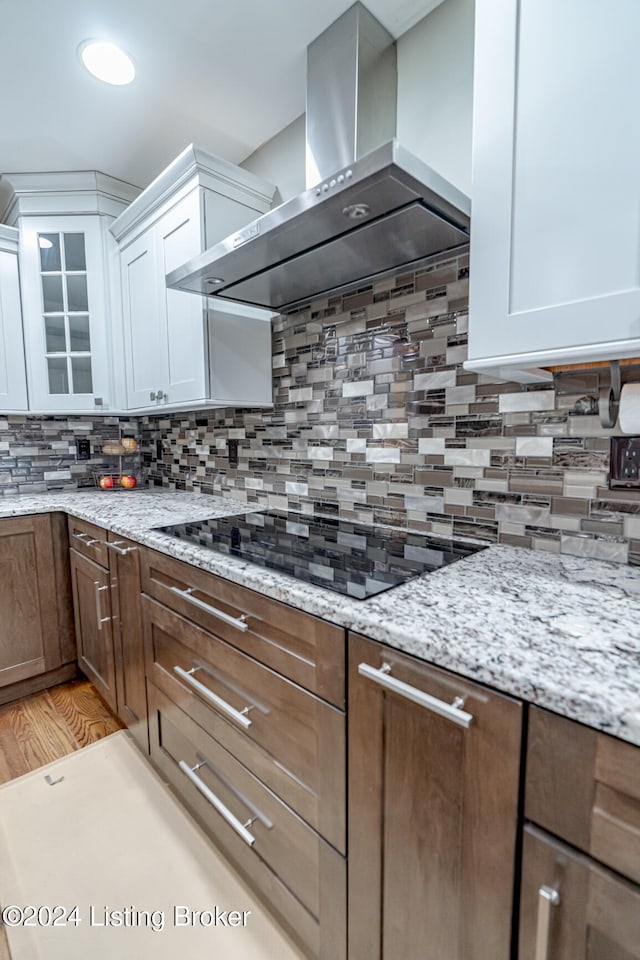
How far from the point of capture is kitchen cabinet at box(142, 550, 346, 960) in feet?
2.93

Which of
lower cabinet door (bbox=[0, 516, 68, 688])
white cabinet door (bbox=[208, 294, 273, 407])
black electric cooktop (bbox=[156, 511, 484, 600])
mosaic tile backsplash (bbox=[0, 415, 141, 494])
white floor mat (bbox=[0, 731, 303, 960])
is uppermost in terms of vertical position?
white cabinet door (bbox=[208, 294, 273, 407])

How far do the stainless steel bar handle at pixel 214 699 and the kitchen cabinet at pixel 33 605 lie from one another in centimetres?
113

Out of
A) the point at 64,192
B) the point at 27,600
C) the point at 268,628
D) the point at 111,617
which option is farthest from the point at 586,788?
the point at 64,192

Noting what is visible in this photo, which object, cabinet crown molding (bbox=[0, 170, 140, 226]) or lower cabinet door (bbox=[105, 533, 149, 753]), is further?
cabinet crown molding (bbox=[0, 170, 140, 226])

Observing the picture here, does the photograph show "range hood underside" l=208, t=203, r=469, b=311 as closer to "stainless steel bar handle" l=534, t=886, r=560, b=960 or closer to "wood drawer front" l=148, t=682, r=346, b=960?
"stainless steel bar handle" l=534, t=886, r=560, b=960

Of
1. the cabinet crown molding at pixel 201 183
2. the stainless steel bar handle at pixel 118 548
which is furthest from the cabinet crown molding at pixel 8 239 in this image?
the stainless steel bar handle at pixel 118 548

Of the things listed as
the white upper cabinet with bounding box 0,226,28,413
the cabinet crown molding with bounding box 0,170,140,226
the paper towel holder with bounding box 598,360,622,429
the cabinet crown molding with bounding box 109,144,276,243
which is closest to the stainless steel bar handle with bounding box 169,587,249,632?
the paper towel holder with bounding box 598,360,622,429

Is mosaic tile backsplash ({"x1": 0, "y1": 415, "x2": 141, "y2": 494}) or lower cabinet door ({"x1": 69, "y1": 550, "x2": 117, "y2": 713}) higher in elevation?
mosaic tile backsplash ({"x1": 0, "y1": 415, "x2": 141, "y2": 494})

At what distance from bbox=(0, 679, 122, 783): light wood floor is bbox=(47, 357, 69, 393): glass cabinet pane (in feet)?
5.09

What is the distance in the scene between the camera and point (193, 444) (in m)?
2.47

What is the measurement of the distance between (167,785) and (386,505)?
127 centimetres

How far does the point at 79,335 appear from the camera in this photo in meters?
2.41

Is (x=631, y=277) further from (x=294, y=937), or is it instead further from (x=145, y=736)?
(x=145, y=736)

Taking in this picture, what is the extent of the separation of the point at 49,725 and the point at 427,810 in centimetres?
189
